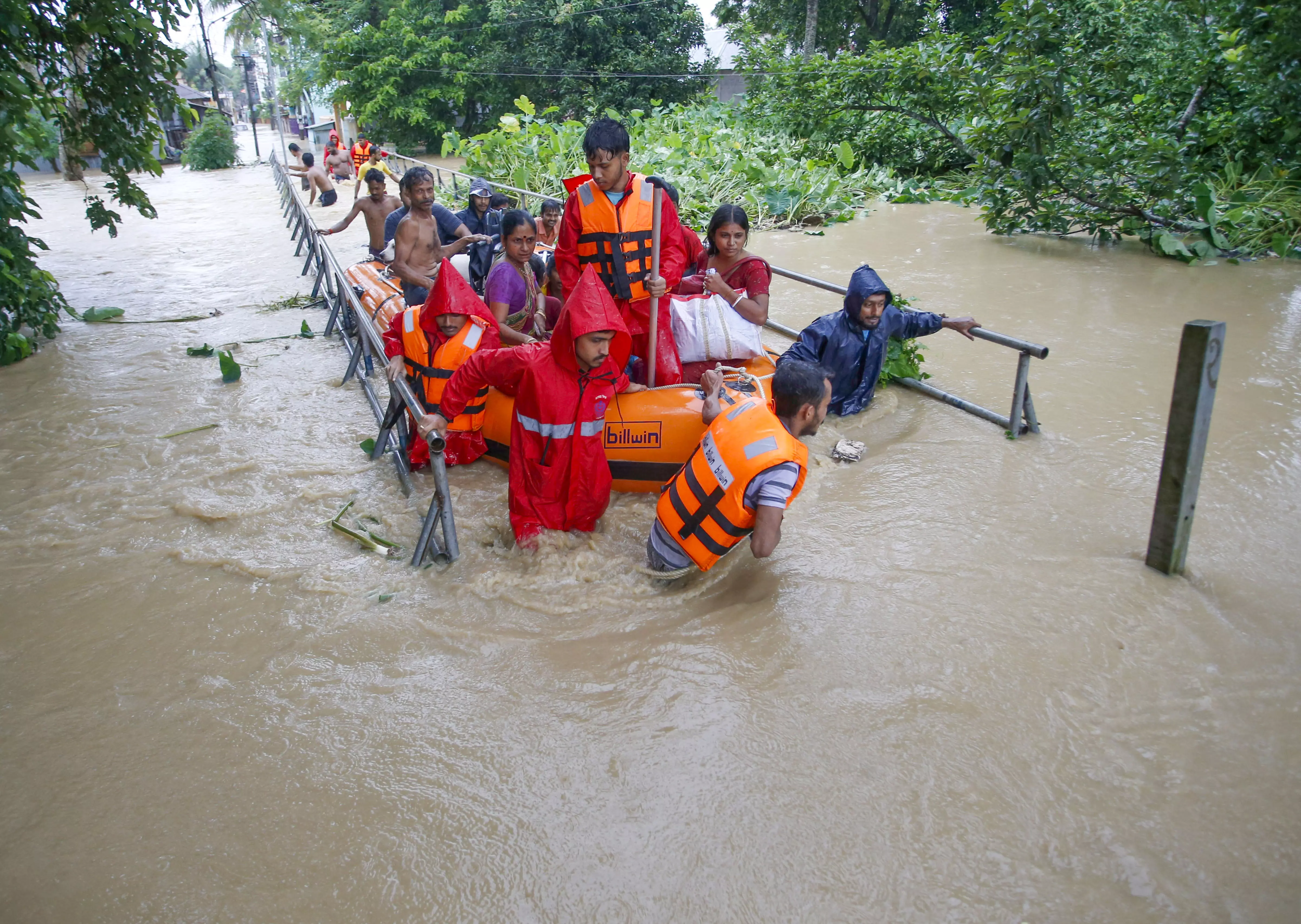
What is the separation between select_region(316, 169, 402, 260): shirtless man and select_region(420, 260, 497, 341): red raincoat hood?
151 inches

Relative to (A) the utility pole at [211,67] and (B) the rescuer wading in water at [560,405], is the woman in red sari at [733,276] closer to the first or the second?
(B) the rescuer wading in water at [560,405]

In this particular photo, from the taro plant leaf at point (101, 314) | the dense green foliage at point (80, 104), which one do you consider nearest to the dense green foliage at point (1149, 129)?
the dense green foliage at point (80, 104)

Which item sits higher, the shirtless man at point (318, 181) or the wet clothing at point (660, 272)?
the shirtless man at point (318, 181)

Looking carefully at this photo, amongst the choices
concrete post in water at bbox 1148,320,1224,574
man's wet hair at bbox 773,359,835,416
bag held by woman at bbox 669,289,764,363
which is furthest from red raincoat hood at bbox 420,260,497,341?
concrete post in water at bbox 1148,320,1224,574

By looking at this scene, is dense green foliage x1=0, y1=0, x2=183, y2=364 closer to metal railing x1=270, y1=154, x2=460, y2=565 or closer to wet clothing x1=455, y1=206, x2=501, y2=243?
metal railing x1=270, y1=154, x2=460, y2=565

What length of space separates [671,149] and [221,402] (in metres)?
10.2

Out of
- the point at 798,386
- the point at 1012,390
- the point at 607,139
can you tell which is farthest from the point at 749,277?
the point at 1012,390

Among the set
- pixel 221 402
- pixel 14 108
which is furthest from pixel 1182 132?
pixel 14 108

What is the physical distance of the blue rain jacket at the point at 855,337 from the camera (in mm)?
5070

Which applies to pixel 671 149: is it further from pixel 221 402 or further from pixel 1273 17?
pixel 221 402

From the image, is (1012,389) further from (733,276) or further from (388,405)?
(388,405)

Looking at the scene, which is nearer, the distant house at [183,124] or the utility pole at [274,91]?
the utility pole at [274,91]

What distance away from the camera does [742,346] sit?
474 cm

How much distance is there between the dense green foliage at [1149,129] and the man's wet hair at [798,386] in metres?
8.64
